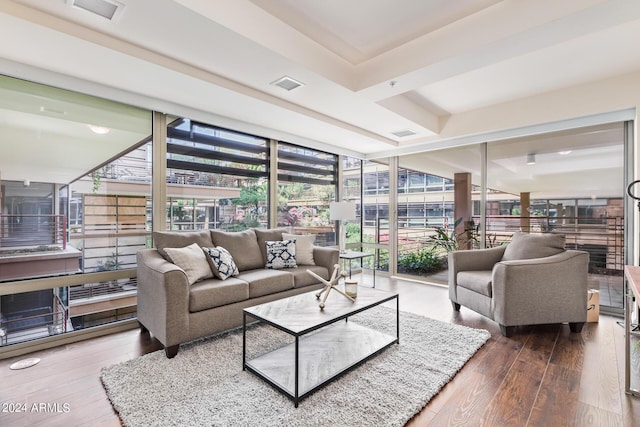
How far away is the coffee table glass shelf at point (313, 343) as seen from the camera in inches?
73.8

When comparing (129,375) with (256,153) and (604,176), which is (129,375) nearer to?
(256,153)

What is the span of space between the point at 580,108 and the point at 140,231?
4782 millimetres

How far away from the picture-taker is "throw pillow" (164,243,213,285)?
8.86 ft

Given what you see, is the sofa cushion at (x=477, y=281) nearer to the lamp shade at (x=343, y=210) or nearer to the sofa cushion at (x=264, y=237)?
the lamp shade at (x=343, y=210)

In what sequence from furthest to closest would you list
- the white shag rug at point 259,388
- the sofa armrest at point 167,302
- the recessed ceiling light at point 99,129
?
the recessed ceiling light at point 99,129
the sofa armrest at point 167,302
the white shag rug at point 259,388

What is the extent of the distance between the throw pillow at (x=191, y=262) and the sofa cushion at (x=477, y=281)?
2.54 meters

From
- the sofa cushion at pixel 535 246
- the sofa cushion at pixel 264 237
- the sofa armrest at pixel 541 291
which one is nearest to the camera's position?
the sofa armrest at pixel 541 291

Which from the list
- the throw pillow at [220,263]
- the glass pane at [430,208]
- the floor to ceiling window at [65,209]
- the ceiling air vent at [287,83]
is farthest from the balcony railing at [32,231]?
the glass pane at [430,208]

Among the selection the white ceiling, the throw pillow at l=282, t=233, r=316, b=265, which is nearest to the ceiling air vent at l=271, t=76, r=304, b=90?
the white ceiling

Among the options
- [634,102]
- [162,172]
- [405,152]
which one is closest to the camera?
[634,102]

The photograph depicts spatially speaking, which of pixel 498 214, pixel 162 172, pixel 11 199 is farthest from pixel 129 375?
pixel 498 214

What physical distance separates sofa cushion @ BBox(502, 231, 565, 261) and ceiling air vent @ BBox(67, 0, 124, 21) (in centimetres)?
387

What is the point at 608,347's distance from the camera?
2537mm

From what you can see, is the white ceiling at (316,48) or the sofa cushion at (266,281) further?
the sofa cushion at (266,281)
